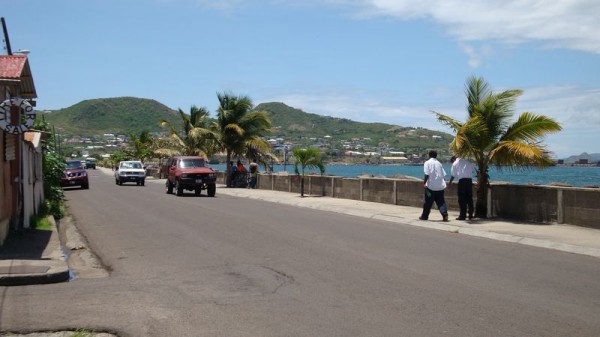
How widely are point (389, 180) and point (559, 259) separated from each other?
12.0m

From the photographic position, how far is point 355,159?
10731 centimetres

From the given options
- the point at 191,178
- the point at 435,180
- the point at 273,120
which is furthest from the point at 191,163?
the point at 273,120

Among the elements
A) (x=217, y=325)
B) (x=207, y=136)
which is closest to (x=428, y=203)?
(x=217, y=325)

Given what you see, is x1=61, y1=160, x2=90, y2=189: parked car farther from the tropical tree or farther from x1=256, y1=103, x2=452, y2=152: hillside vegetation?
x1=256, y1=103, x2=452, y2=152: hillside vegetation

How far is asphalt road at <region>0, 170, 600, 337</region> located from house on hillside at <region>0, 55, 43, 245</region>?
188 centimetres

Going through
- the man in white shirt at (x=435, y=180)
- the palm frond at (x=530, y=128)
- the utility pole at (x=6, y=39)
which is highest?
the utility pole at (x=6, y=39)

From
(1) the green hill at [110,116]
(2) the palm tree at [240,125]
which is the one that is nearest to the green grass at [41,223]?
(2) the palm tree at [240,125]

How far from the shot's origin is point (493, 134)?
17219 millimetres

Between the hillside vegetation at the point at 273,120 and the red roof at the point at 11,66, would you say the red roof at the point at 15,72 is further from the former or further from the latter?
the hillside vegetation at the point at 273,120

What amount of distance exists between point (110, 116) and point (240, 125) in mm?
142560

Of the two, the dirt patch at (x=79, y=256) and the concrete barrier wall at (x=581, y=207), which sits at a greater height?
the concrete barrier wall at (x=581, y=207)

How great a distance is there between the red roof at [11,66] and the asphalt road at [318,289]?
368cm

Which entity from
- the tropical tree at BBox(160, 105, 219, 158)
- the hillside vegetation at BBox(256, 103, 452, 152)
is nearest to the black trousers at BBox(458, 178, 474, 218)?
the tropical tree at BBox(160, 105, 219, 158)

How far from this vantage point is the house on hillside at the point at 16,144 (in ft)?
38.4
